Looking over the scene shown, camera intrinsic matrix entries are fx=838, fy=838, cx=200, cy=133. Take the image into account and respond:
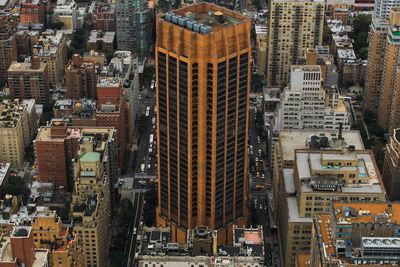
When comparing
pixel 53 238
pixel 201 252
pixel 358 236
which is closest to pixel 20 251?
pixel 53 238

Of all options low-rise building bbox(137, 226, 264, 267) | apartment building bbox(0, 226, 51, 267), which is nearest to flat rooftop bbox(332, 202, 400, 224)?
low-rise building bbox(137, 226, 264, 267)

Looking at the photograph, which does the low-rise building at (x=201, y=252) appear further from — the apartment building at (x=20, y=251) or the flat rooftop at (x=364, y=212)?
the apartment building at (x=20, y=251)

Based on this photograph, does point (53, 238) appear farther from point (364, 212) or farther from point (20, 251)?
point (364, 212)

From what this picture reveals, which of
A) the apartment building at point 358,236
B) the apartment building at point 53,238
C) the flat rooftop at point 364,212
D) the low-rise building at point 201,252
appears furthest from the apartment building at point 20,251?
the flat rooftop at point 364,212

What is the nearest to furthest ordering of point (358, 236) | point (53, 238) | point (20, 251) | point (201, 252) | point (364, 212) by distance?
point (20, 251)
point (358, 236)
point (364, 212)
point (53, 238)
point (201, 252)

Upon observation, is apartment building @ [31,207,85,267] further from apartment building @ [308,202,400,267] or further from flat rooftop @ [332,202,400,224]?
flat rooftop @ [332,202,400,224]

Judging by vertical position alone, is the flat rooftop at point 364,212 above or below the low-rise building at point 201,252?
above

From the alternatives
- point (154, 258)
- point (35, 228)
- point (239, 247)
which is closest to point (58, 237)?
point (35, 228)

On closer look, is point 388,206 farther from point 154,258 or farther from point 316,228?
point 154,258
